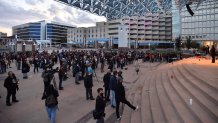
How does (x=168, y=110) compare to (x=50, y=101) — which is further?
(x=168, y=110)

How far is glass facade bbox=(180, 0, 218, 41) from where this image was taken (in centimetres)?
8894

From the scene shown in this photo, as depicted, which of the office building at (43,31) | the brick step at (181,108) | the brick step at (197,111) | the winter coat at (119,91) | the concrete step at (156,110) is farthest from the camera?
the office building at (43,31)

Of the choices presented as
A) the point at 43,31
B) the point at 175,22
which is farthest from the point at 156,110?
the point at 43,31

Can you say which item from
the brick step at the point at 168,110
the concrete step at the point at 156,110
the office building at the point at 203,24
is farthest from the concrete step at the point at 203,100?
the office building at the point at 203,24

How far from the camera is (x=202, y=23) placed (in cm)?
9244

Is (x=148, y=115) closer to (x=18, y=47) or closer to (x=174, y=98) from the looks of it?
(x=174, y=98)

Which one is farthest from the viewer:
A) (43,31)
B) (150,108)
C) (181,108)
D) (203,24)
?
(43,31)

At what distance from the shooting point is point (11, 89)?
41.1 ft

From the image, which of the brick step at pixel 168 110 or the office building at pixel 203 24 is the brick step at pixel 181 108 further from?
the office building at pixel 203 24

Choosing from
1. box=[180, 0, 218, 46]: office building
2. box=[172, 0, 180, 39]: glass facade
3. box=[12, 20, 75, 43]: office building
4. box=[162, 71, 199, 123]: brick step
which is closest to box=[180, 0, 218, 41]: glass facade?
box=[180, 0, 218, 46]: office building

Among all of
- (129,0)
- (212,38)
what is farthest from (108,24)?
(212,38)

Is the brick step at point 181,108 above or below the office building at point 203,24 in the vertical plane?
below

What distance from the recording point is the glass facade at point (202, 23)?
292 ft

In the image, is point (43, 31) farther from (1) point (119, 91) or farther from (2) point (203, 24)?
(1) point (119, 91)
